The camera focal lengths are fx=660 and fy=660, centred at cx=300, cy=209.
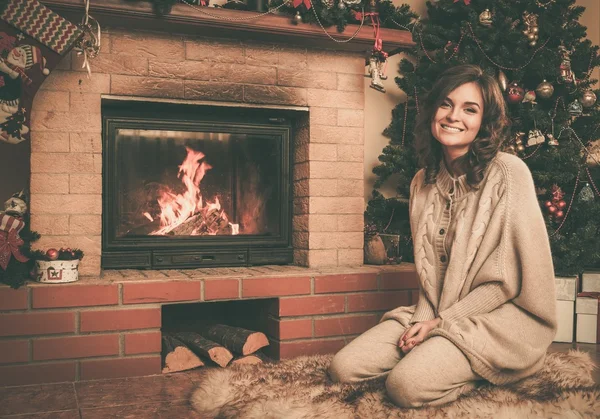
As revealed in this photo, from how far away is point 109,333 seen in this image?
2549mm

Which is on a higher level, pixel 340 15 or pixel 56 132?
pixel 340 15

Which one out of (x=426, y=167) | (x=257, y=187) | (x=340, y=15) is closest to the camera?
(x=426, y=167)

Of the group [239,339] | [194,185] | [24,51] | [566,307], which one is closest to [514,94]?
[566,307]

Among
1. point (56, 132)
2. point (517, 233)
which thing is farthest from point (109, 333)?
point (517, 233)

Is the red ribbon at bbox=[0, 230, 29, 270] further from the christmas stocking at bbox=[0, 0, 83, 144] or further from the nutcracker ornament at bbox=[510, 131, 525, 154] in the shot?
the nutcracker ornament at bbox=[510, 131, 525, 154]

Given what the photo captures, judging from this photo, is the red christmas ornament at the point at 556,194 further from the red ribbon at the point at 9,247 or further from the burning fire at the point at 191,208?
the red ribbon at the point at 9,247

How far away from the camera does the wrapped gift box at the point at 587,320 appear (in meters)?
3.27

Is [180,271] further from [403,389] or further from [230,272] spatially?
[403,389]

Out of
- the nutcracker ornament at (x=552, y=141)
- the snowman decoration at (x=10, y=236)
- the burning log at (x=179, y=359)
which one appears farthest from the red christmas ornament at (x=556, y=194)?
the snowman decoration at (x=10, y=236)

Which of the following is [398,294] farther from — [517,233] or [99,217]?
[99,217]

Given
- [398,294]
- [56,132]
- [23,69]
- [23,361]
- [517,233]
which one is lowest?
[23,361]

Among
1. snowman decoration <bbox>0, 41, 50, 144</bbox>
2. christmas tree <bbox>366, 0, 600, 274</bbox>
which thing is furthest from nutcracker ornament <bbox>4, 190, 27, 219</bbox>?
christmas tree <bbox>366, 0, 600, 274</bbox>

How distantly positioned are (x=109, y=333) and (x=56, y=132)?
83cm

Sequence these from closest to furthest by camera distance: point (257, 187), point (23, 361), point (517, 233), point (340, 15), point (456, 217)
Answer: point (517, 233)
point (456, 217)
point (23, 361)
point (340, 15)
point (257, 187)
